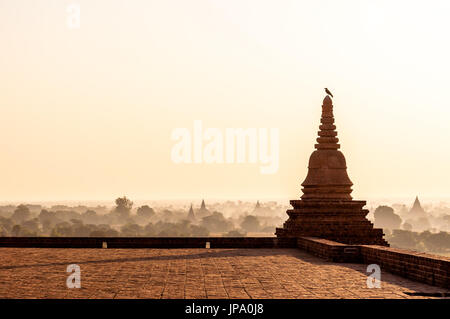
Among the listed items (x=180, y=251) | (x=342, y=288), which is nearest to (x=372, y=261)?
(x=342, y=288)

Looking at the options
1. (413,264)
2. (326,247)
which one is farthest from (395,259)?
(326,247)

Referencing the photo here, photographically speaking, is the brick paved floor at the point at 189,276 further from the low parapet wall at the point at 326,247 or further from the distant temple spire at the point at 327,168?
the distant temple spire at the point at 327,168

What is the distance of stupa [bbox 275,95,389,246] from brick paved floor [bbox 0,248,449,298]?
11.4ft

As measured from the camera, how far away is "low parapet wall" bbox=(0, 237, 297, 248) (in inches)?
976

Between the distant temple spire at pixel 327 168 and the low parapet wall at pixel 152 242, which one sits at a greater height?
the distant temple spire at pixel 327 168

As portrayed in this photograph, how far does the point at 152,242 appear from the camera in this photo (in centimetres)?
2495

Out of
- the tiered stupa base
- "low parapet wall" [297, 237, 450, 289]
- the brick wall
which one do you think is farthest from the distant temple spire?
the brick wall

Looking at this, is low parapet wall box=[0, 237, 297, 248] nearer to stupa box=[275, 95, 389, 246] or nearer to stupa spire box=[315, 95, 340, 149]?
stupa box=[275, 95, 389, 246]

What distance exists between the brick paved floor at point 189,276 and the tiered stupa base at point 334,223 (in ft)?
11.1

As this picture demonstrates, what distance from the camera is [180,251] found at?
23.2m

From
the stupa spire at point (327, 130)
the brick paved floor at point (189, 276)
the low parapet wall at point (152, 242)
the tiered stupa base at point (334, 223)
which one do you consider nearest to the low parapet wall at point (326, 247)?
the low parapet wall at point (152, 242)

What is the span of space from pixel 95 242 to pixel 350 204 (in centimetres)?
835

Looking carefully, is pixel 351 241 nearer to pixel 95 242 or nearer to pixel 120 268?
pixel 95 242

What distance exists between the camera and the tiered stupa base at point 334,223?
25.3 metres
